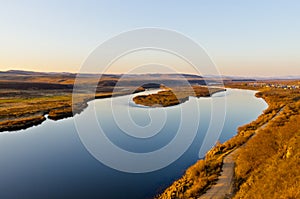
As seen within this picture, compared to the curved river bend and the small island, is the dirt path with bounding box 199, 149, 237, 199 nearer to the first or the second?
the curved river bend

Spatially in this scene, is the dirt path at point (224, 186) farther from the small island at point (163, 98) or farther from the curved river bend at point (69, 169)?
the small island at point (163, 98)

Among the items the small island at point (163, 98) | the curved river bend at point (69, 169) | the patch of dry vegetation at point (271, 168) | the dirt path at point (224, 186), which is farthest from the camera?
the small island at point (163, 98)

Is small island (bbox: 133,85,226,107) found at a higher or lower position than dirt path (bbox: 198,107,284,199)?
higher

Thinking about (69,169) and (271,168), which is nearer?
(271,168)

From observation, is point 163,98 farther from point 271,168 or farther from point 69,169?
point 271,168

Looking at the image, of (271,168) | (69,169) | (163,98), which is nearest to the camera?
(271,168)

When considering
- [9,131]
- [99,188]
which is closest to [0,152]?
[9,131]

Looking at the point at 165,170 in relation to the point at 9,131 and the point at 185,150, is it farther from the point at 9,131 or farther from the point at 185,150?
the point at 9,131

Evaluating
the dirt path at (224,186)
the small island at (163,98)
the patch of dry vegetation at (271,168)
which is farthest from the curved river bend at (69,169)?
the small island at (163,98)

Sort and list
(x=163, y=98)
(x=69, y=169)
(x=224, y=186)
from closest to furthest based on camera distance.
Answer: (x=224, y=186) → (x=69, y=169) → (x=163, y=98)

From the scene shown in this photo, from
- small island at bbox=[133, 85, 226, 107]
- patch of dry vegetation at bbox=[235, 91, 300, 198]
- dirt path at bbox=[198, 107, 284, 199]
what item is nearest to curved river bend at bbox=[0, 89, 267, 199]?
dirt path at bbox=[198, 107, 284, 199]

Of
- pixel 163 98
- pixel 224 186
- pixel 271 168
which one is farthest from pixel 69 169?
pixel 163 98

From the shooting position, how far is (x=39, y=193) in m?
13.2

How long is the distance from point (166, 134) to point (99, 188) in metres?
13.5
